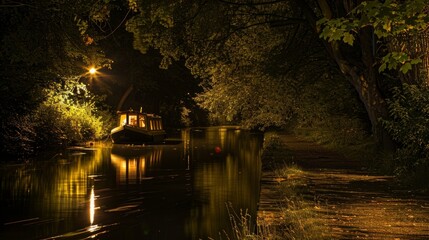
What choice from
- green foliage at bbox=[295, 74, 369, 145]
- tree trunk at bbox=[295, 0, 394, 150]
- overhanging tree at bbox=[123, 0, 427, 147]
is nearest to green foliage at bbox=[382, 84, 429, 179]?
overhanging tree at bbox=[123, 0, 427, 147]

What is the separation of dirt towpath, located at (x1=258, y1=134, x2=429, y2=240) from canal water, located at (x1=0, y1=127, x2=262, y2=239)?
83cm

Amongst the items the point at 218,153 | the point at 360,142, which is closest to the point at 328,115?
the point at 360,142

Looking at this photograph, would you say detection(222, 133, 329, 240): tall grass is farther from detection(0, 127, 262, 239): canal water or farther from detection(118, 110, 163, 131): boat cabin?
detection(118, 110, 163, 131): boat cabin

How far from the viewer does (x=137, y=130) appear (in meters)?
43.9

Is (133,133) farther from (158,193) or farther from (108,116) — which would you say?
(158,193)

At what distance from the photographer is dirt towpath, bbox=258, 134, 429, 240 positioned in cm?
947

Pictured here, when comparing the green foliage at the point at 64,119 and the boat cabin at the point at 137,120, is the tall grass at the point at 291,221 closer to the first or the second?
the green foliage at the point at 64,119

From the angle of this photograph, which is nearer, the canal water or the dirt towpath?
the dirt towpath

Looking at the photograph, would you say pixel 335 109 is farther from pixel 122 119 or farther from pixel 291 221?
pixel 291 221

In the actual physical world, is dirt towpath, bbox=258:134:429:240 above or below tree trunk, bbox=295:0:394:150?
below

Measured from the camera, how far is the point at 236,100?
108ft

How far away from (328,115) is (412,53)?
1621 centimetres

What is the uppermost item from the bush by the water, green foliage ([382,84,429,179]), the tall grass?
the bush by the water

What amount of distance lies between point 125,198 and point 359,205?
682cm
